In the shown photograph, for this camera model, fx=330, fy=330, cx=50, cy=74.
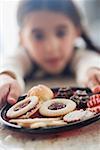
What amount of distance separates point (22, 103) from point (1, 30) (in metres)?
0.54

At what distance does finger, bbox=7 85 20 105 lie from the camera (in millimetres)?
417

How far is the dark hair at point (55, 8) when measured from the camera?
804 mm

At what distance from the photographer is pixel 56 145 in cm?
35

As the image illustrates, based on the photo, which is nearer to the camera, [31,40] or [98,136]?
[98,136]

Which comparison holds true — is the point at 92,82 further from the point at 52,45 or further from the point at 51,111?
the point at 52,45

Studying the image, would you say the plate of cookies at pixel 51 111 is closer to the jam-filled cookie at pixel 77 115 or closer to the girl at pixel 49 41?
the jam-filled cookie at pixel 77 115

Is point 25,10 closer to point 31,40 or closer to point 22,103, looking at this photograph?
point 31,40

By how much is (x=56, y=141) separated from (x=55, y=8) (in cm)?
50

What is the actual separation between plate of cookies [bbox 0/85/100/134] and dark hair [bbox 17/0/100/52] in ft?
1.33

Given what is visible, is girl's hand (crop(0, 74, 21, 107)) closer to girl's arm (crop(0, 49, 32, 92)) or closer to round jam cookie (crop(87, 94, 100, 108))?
round jam cookie (crop(87, 94, 100, 108))

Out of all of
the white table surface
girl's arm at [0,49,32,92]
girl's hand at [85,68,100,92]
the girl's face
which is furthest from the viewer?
the girl's face

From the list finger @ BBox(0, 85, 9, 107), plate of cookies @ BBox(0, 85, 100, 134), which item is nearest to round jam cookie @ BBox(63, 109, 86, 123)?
plate of cookies @ BBox(0, 85, 100, 134)

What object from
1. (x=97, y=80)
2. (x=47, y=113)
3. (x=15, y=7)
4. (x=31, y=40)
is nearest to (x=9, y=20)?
(x=15, y=7)

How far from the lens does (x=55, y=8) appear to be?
800mm
